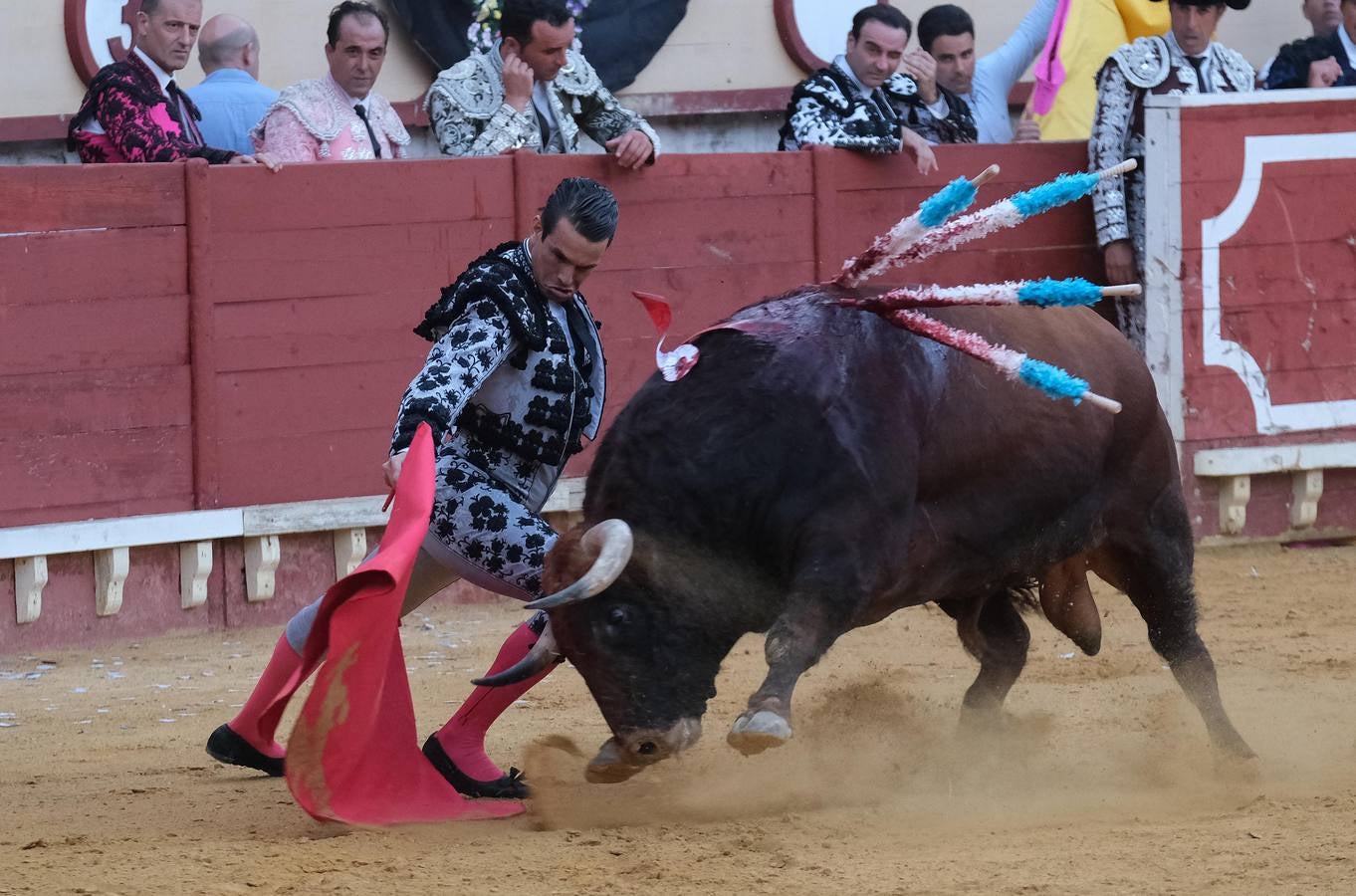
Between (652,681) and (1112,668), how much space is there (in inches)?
79.7

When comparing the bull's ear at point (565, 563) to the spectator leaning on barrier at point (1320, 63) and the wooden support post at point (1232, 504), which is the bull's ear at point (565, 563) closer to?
the wooden support post at point (1232, 504)

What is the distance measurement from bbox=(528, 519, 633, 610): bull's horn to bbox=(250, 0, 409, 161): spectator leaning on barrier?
96.1 inches

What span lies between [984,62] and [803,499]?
3.82 metres

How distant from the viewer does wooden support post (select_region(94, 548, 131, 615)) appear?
17.7 feet

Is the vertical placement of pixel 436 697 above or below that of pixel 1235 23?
below

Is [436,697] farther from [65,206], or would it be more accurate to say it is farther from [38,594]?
[65,206]

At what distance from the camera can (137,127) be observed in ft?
17.4

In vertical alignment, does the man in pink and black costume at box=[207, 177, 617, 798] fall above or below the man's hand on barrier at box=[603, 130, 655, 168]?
below

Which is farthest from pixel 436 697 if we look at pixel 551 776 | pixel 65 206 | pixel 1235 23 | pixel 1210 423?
pixel 1235 23

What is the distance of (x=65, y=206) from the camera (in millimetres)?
5277

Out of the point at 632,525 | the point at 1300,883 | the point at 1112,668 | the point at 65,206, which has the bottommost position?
the point at 1112,668

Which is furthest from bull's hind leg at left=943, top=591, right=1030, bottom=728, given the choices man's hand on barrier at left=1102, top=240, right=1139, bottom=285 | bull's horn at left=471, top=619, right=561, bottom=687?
man's hand on barrier at left=1102, top=240, right=1139, bottom=285

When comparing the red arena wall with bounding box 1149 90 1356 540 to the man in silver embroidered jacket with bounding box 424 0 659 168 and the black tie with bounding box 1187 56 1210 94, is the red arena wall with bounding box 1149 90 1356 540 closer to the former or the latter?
the black tie with bounding box 1187 56 1210 94

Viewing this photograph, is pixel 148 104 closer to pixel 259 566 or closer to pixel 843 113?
pixel 259 566
